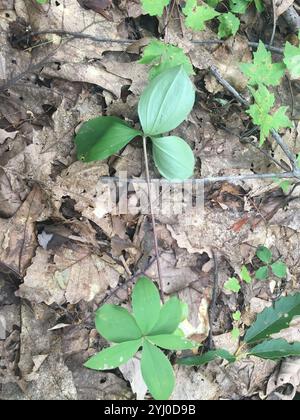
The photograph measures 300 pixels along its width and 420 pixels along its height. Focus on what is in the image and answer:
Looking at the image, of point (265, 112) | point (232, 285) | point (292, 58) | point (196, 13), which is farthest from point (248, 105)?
point (232, 285)

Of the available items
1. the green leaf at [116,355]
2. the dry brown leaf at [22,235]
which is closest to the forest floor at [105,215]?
the dry brown leaf at [22,235]

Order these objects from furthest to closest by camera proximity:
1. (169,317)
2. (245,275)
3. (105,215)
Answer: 1. (245,275)
2. (105,215)
3. (169,317)

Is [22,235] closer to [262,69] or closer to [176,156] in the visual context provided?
[176,156]

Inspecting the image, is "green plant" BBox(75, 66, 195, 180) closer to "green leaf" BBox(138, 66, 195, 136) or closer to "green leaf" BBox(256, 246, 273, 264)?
"green leaf" BBox(138, 66, 195, 136)

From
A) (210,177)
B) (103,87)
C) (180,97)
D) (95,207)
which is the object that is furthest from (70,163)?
(210,177)

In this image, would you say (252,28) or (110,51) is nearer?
(110,51)

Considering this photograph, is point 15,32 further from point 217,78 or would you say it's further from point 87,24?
point 217,78

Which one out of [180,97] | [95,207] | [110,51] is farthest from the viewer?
[110,51]

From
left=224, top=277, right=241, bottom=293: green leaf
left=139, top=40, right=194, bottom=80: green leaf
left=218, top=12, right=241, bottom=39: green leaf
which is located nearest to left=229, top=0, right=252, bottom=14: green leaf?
left=218, top=12, right=241, bottom=39: green leaf
